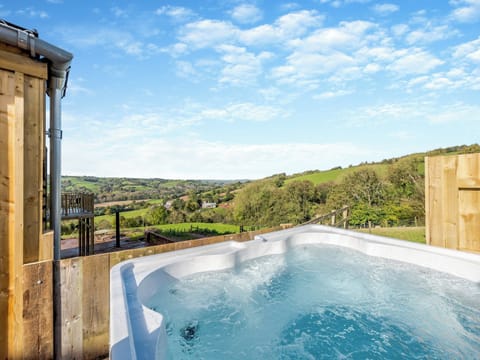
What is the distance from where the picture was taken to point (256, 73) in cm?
518

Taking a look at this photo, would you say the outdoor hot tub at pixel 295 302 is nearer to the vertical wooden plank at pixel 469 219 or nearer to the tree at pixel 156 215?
the vertical wooden plank at pixel 469 219

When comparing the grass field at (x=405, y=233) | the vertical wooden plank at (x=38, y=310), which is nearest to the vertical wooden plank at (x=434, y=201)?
the grass field at (x=405, y=233)

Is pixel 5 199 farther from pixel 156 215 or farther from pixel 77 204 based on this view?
pixel 156 215

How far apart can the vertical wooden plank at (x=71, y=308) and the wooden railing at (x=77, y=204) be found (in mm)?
3028

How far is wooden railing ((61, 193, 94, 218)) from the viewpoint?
478 cm

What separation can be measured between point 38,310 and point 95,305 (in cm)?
39

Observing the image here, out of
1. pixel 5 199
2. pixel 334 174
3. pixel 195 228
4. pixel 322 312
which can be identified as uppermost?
pixel 334 174

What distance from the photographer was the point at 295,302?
2.26 meters

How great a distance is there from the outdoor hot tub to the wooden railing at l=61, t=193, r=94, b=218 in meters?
3.21

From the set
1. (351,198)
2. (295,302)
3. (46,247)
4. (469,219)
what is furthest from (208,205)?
(469,219)

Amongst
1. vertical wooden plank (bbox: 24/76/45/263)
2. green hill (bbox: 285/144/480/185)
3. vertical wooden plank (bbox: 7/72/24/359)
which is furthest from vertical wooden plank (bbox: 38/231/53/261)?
green hill (bbox: 285/144/480/185)

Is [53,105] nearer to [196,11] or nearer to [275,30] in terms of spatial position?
[196,11]

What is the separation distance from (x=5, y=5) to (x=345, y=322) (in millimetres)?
4930

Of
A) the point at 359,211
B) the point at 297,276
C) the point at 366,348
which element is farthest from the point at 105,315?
the point at 359,211
